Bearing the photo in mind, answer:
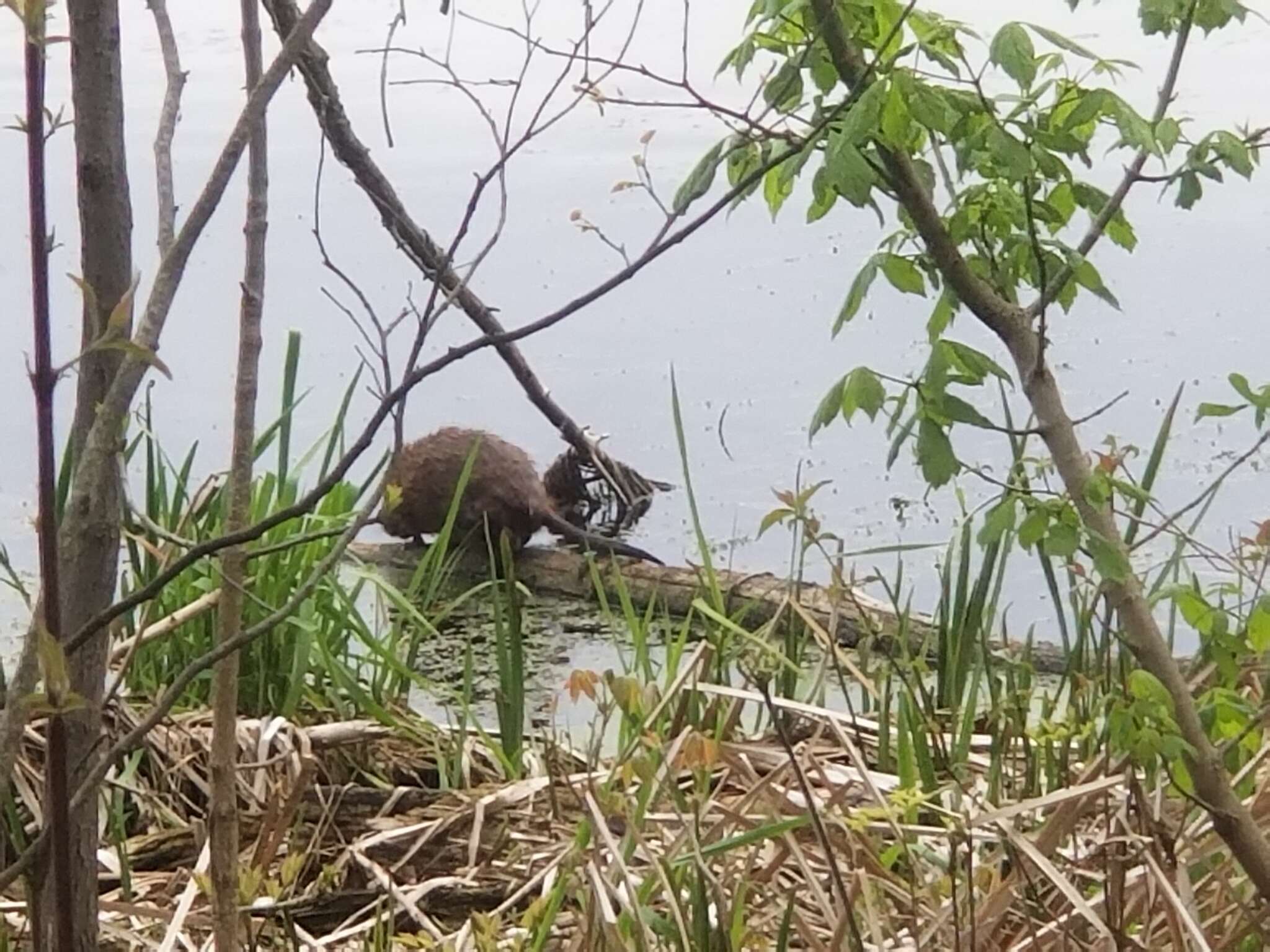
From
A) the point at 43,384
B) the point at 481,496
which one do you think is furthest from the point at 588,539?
the point at 43,384

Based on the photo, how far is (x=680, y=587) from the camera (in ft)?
7.01

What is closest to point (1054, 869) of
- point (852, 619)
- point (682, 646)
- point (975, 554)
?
point (682, 646)

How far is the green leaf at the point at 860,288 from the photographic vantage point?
29.1 inches

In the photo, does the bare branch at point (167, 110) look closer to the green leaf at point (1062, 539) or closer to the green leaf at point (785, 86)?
the green leaf at point (785, 86)

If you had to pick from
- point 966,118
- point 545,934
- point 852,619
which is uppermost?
point 966,118

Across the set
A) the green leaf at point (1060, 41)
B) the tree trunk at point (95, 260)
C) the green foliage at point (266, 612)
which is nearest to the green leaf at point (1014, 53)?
the green leaf at point (1060, 41)

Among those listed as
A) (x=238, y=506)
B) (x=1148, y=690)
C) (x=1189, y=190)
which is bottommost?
(x=1148, y=690)

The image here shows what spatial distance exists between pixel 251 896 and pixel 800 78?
51 centimetres

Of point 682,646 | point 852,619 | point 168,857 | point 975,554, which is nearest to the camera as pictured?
point 168,857

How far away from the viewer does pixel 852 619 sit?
1.88 meters

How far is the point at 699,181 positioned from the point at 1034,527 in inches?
8.8

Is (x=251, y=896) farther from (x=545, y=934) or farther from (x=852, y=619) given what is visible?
(x=852, y=619)

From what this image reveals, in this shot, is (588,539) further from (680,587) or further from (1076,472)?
(1076,472)

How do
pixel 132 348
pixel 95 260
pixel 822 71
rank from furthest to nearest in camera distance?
pixel 822 71 < pixel 95 260 < pixel 132 348
